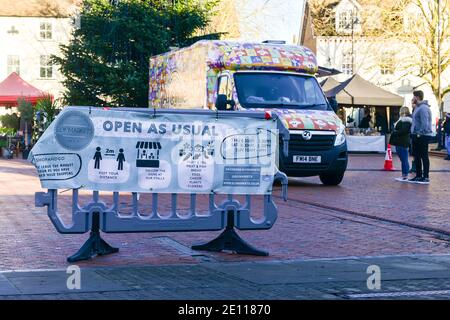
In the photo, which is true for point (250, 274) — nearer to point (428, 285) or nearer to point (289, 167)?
point (428, 285)

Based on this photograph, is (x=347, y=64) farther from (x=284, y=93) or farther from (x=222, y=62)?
(x=284, y=93)

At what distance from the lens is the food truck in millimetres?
17906

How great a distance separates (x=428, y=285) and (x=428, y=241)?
3.20 metres

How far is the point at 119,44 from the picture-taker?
3416 cm

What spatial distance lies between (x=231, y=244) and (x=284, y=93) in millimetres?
10095

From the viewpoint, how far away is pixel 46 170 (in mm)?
8234

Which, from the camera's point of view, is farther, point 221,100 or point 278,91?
point 278,91

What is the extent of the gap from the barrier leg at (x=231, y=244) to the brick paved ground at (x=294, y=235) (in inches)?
5.8

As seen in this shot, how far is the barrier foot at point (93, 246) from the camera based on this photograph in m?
8.43

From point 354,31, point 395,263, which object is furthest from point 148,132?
point 354,31

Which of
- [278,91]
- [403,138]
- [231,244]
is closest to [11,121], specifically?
[278,91]

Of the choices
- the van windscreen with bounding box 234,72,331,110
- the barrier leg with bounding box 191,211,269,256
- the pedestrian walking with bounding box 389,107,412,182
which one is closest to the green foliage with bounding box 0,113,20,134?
the van windscreen with bounding box 234,72,331,110

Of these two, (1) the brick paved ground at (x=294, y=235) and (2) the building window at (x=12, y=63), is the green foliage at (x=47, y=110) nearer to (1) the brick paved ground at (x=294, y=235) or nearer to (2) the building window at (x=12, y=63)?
(1) the brick paved ground at (x=294, y=235)

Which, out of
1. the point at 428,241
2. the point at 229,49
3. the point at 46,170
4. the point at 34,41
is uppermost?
the point at 34,41
